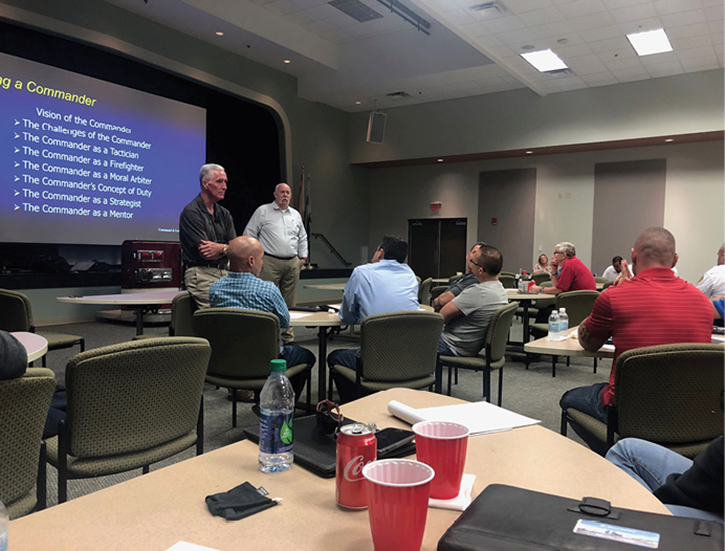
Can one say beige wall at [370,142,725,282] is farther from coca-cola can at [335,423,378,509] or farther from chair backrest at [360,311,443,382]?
coca-cola can at [335,423,378,509]

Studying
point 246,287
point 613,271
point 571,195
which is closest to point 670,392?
point 246,287

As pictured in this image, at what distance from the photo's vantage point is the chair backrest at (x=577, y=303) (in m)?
4.79

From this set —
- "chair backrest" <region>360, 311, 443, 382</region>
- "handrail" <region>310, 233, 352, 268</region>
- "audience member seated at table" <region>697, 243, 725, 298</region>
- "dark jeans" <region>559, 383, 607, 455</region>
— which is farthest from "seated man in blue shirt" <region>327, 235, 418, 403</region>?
"handrail" <region>310, 233, 352, 268</region>

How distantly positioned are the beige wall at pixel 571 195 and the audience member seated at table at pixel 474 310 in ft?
26.1

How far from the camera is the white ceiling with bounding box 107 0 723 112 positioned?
22.3 ft

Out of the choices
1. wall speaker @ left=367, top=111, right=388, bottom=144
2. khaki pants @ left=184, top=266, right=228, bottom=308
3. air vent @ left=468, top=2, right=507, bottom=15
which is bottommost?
khaki pants @ left=184, top=266, right=228, bottom=308

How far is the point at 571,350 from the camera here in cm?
262

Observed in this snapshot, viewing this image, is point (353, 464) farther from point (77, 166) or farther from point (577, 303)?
point (77, 166)

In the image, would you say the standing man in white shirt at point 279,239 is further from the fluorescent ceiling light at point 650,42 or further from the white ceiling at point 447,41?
the fluorescent ceiling light at point 650,42

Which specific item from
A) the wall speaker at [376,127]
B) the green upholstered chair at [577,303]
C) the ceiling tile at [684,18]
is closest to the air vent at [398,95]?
the wall speaker at [376,127]

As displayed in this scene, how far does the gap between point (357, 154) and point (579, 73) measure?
17.1ft

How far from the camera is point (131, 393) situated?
1735 mm

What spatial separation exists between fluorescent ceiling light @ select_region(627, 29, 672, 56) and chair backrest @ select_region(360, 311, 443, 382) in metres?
6.72

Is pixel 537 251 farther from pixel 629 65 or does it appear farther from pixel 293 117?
pixel 293 117
